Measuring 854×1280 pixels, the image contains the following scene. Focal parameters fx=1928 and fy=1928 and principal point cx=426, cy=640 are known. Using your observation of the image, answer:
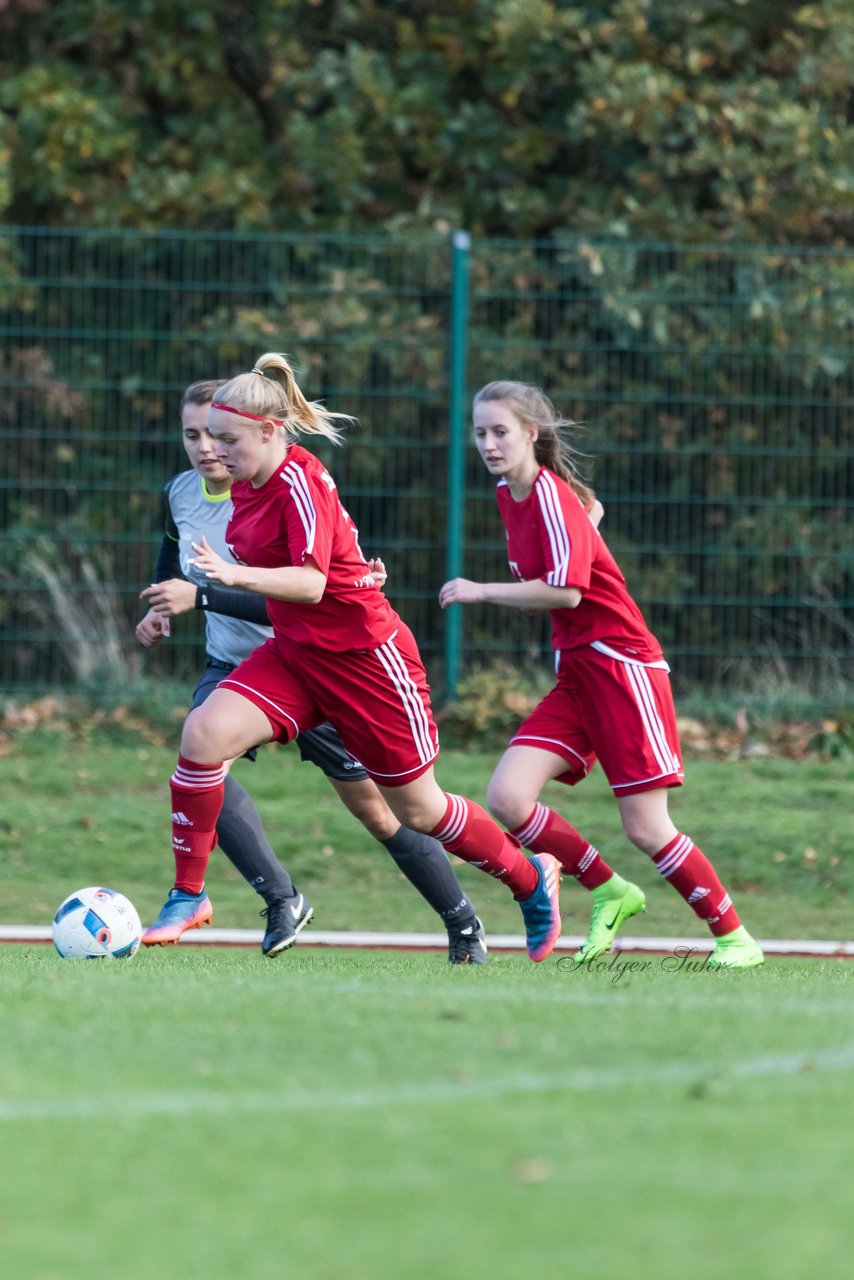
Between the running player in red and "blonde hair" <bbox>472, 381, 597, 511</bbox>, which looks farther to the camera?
the running player in red

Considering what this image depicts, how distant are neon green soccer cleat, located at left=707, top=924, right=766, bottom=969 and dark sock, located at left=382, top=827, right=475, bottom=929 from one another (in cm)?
91

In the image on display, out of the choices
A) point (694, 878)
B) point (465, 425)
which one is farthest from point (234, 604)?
point (465, 425)

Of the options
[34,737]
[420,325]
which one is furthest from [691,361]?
[34,737]

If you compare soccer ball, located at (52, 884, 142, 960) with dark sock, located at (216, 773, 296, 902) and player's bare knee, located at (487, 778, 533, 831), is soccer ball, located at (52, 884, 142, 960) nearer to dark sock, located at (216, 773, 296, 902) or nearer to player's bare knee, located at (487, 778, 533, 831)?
dark sock, located at (216, 773, 296, 902)

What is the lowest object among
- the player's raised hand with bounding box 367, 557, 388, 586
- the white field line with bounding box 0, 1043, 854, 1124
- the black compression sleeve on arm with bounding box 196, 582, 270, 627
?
the white field line with bounding box 0, 1043, 854, 1124

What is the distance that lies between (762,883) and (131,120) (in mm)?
7679

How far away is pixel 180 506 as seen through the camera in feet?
24.6

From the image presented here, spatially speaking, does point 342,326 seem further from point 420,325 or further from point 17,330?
point 17,330

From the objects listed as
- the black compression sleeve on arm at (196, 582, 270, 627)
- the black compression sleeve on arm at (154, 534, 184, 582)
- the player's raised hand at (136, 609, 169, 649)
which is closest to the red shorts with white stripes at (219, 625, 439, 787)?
the black compression sleeve on arm at (196, 582, 270, 627)

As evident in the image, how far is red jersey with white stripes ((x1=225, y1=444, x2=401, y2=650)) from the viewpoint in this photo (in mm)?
Result: 6257

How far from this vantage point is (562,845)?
22.9ft

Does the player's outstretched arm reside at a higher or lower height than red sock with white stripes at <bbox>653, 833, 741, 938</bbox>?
higher

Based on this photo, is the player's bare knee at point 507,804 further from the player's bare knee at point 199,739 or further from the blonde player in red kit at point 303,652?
Answer: the player's bare knee at point 199,739

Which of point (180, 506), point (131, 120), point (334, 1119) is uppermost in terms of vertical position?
point (131, 120)
